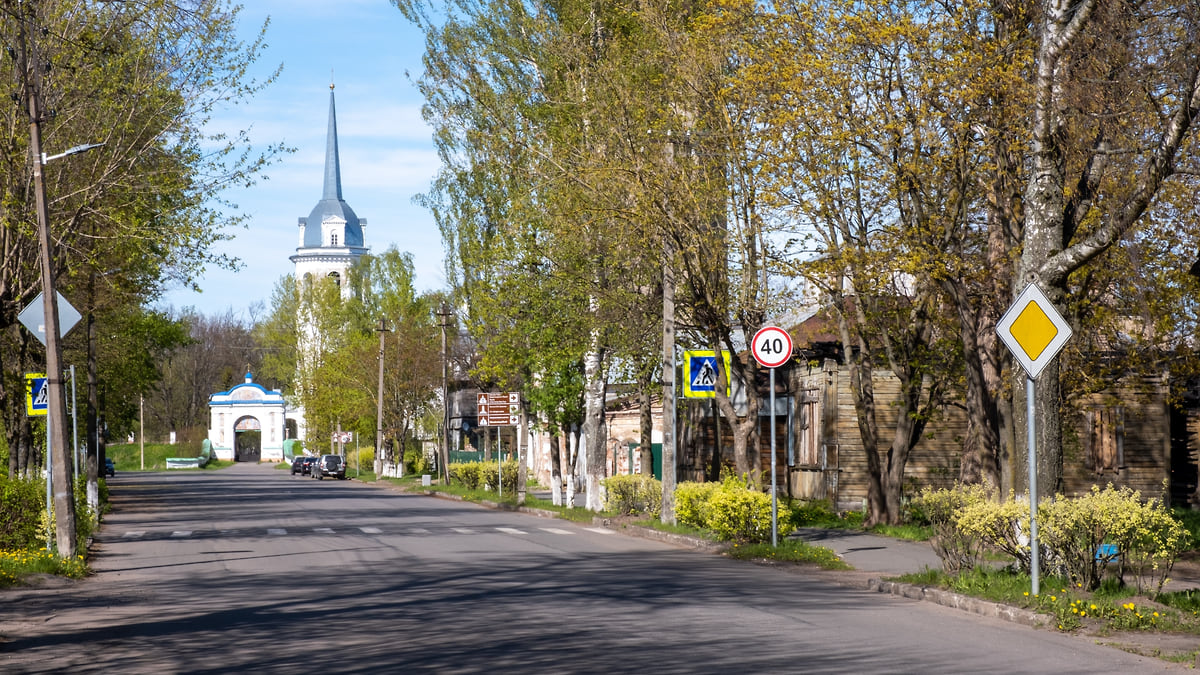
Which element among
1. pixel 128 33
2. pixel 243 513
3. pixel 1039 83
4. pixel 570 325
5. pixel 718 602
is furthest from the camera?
pixel 243 513

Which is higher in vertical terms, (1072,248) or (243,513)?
(1072,248)

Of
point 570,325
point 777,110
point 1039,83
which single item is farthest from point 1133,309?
point 570,325

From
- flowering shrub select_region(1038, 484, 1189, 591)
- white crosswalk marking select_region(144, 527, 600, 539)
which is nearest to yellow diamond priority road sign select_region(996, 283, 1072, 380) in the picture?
flowering shrub select_region(1038, 484, 1189, 591)

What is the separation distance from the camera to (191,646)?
1072 cm

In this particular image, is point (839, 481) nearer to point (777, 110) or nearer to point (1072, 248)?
point (777, 110)

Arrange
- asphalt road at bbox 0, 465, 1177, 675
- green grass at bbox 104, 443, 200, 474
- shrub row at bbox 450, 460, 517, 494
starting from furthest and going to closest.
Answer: green grass at bbox 104, 443, 200, 474 < shrub row at bbox 450, 460, 517, 494 < asphalt road at bbox 0, 465, 1177, 675

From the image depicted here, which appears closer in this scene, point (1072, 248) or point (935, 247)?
point (1072, 248)

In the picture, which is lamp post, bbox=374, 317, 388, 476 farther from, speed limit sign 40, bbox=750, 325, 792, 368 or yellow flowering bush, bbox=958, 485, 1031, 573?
yellow flowering bush, bbox=958, 485, 1031, 573

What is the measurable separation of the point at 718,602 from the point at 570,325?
57.2 ft

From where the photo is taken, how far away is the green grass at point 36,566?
52.3 feet

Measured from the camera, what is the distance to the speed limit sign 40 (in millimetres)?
18891

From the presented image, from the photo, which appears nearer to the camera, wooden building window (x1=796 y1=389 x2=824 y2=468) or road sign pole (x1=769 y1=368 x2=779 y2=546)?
road sign pole (x1=769 y1=368 x2=779 y2=546)

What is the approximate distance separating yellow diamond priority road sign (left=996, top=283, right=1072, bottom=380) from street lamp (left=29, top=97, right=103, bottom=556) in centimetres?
1286

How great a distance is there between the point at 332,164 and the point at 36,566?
112879 millimetres
